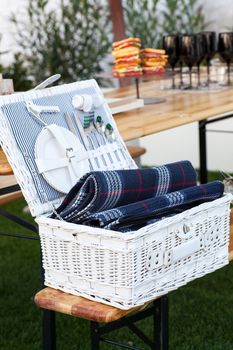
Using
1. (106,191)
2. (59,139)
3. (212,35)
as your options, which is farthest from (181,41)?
(106,191)

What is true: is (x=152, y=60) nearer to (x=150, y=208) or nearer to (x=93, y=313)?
(x=150, y=208)

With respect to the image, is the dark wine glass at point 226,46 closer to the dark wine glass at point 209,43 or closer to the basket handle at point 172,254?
the dark wine glass at point 209,43

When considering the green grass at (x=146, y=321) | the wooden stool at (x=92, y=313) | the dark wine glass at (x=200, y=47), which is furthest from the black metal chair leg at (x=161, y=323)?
the dark wine glass at (x=200, y=47)

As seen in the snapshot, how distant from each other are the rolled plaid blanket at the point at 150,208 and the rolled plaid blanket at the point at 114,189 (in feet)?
0.16

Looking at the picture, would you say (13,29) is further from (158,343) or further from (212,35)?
(158,343)

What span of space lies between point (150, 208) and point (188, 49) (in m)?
1.86

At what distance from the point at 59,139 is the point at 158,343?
575mm

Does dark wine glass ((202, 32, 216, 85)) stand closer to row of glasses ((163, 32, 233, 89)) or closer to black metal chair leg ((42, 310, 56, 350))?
row of glasses ((163, 32, 233, 89))

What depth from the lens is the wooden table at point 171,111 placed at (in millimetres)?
3012

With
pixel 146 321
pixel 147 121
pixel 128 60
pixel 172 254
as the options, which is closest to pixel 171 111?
pixel 147 121

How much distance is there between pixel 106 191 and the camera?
2.08 m

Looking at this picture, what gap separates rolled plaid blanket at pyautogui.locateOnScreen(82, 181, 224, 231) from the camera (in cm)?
199

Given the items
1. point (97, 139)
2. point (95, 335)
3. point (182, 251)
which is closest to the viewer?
point (182, 251)

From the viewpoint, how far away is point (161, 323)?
218 centimetres
